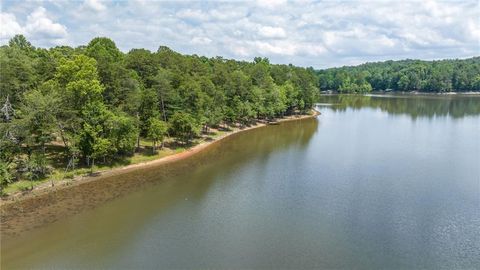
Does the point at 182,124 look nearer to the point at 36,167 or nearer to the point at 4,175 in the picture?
the point at 36,167

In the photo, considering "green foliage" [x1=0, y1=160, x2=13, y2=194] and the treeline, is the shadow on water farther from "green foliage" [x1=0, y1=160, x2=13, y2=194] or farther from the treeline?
the treeline

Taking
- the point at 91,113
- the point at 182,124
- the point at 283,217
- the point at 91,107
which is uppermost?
the point at 91,107

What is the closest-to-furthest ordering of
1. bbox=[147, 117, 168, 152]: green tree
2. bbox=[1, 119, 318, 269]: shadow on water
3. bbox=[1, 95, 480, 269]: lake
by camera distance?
bbox=[1, 95, 480, 269]: lake, bbox=[1, 119, 318, 269]: shadow on water, bbox=[147, 117, 168, 152]: green tree

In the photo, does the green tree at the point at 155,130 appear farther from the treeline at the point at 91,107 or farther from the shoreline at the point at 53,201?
the shoreline at the point at 53,201

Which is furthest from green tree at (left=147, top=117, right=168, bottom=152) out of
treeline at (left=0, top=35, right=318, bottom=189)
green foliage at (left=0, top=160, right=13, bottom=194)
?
green foliage at (left=0, top=160, right=13, bottom=194)

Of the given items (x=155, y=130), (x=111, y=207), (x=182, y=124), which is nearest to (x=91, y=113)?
(x=155, y=130)

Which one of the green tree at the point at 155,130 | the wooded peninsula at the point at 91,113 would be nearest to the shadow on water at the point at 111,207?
the wooded peninsula at the point at 91,113
